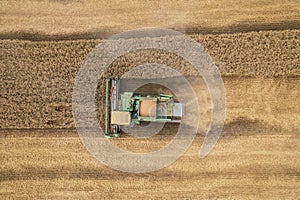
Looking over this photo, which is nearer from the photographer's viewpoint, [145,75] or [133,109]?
A: [133,109]

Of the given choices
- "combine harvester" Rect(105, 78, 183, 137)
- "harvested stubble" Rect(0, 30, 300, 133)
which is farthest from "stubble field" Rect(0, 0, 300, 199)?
"combine harvester" Rect(105, 78, 183, 137)

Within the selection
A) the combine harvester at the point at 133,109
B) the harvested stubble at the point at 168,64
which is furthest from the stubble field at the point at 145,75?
the combine harvester at the point at 133,109

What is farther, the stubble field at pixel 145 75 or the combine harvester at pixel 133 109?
the stubble field at pixel 145 75

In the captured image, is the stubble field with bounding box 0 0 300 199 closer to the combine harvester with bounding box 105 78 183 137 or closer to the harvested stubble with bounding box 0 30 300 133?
the harvested stubble with bounding box 0 30 300 133

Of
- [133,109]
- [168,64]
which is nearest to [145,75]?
[168,64]

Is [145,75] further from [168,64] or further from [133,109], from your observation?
[133,109]

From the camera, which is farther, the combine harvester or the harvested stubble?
the harvested stubble

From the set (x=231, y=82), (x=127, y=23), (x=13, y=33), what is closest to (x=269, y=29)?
(x=231, y=82)

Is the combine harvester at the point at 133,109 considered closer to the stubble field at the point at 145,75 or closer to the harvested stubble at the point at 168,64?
the stubble field at the point at 145,75
